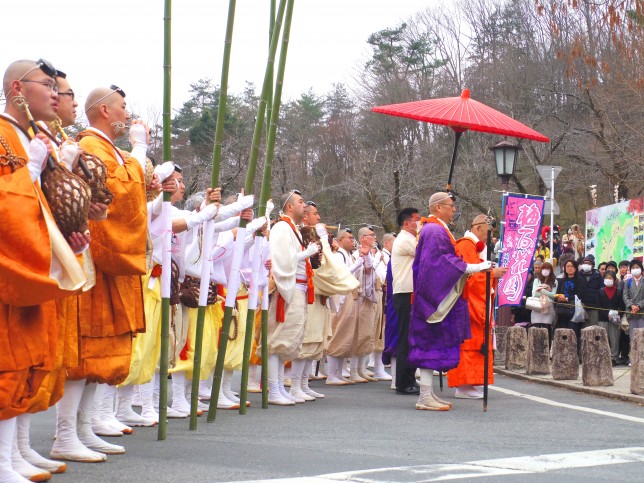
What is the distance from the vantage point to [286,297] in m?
10.3

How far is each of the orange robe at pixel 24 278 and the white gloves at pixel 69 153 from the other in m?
0.42

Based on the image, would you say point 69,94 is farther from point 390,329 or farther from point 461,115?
point 390,329

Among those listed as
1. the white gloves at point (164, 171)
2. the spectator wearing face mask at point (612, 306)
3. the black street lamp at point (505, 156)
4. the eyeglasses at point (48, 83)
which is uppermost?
the black street lamp at point (505, 156)

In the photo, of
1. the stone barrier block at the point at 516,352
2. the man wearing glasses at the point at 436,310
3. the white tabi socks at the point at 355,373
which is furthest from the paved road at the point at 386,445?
the stone barrier block at the point at 516,352

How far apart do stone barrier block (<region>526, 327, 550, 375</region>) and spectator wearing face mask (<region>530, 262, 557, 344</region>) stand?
2906mm

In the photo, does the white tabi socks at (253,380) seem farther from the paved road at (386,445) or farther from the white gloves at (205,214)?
the white gloves at (205,214)

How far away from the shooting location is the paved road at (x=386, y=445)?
5.70 meters

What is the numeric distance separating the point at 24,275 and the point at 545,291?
46.0ft

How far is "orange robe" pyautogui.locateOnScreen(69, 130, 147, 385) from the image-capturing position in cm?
604

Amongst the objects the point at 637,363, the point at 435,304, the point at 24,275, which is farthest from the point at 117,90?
the point at 637,363

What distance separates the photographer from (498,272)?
32.0ft

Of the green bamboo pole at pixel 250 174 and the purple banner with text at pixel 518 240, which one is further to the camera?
the purple banner with text at pixel 518 240

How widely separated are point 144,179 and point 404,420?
367 centimetres

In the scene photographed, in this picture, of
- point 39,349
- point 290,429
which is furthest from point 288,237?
point 39,349
